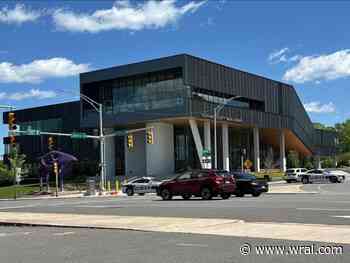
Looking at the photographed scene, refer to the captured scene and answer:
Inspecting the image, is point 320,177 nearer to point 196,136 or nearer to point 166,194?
point 196,136

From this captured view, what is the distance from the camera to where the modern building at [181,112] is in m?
74.5

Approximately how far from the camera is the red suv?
31.6 meters

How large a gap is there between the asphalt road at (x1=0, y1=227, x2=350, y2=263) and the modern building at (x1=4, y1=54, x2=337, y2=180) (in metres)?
52.2

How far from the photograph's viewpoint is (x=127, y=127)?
82250 mm

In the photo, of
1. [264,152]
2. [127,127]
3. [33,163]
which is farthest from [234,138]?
[33,163]

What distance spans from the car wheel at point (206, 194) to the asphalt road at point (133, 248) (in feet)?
51.8

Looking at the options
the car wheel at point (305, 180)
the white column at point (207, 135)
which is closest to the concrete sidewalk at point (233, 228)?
the car wheel at point (305, 180)

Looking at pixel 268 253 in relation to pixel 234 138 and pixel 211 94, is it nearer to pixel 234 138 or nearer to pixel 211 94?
pixel 211 94

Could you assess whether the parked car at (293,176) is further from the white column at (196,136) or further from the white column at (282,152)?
the white column at (282,152)

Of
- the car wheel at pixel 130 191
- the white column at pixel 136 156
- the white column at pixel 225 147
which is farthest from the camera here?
the white column at pixel 136 156

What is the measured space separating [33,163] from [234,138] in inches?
1709

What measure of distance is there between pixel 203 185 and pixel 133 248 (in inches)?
773

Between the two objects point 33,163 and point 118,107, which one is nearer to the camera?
point 118,107
